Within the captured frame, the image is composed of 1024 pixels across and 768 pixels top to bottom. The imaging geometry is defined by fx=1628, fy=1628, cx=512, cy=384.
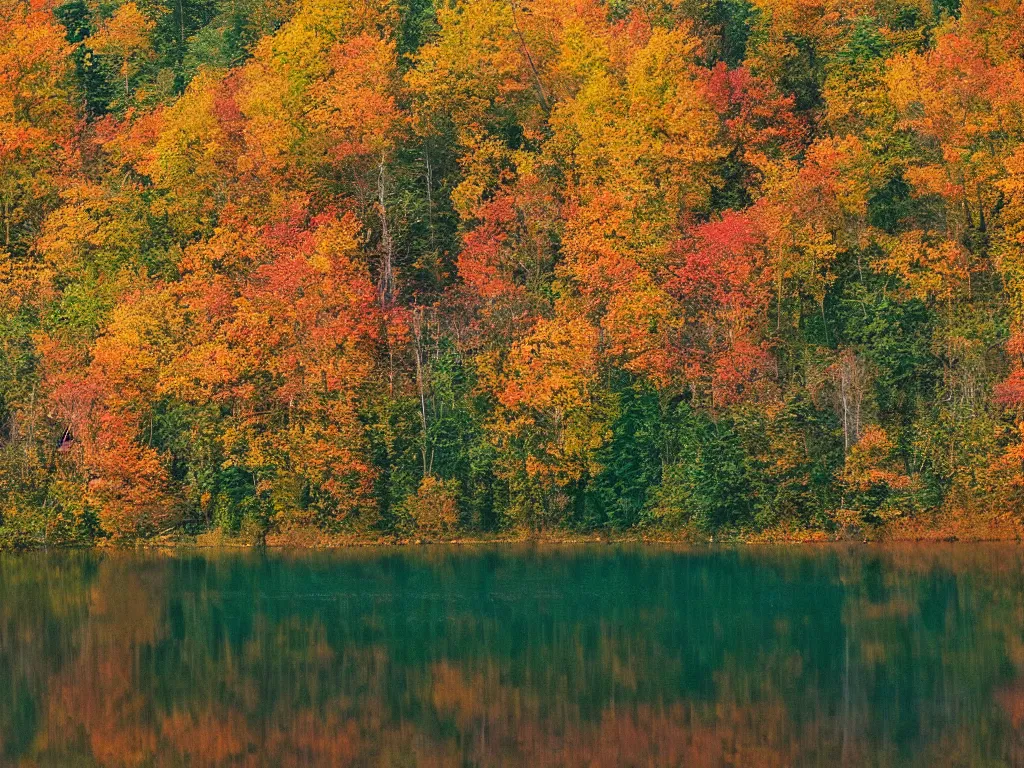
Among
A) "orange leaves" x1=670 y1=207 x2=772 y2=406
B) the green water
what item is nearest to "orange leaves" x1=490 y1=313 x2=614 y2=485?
"orange leaves" x1=670 y1=207 x2=772 y2=406

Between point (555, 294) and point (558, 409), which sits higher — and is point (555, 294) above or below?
above

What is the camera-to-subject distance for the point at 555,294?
66.2 metres

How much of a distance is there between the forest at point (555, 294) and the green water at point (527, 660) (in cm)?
550

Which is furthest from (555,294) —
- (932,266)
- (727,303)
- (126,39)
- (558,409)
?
(126,39)

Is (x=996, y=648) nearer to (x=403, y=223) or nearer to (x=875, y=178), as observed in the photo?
(x=875, y=178)

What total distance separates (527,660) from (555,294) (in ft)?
97.6

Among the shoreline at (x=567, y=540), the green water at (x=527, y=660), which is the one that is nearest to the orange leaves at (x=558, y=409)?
the shoreline at (x=567, y=540)

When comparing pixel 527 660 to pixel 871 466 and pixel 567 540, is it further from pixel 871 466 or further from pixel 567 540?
pixel 871 466

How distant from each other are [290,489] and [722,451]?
53.7 feet

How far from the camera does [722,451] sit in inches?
2291

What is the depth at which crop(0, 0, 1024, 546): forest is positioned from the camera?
58.7 meters

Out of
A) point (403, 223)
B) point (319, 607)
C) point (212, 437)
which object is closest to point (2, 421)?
point (212, 437)

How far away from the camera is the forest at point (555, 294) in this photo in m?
58.7

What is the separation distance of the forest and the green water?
550cm
